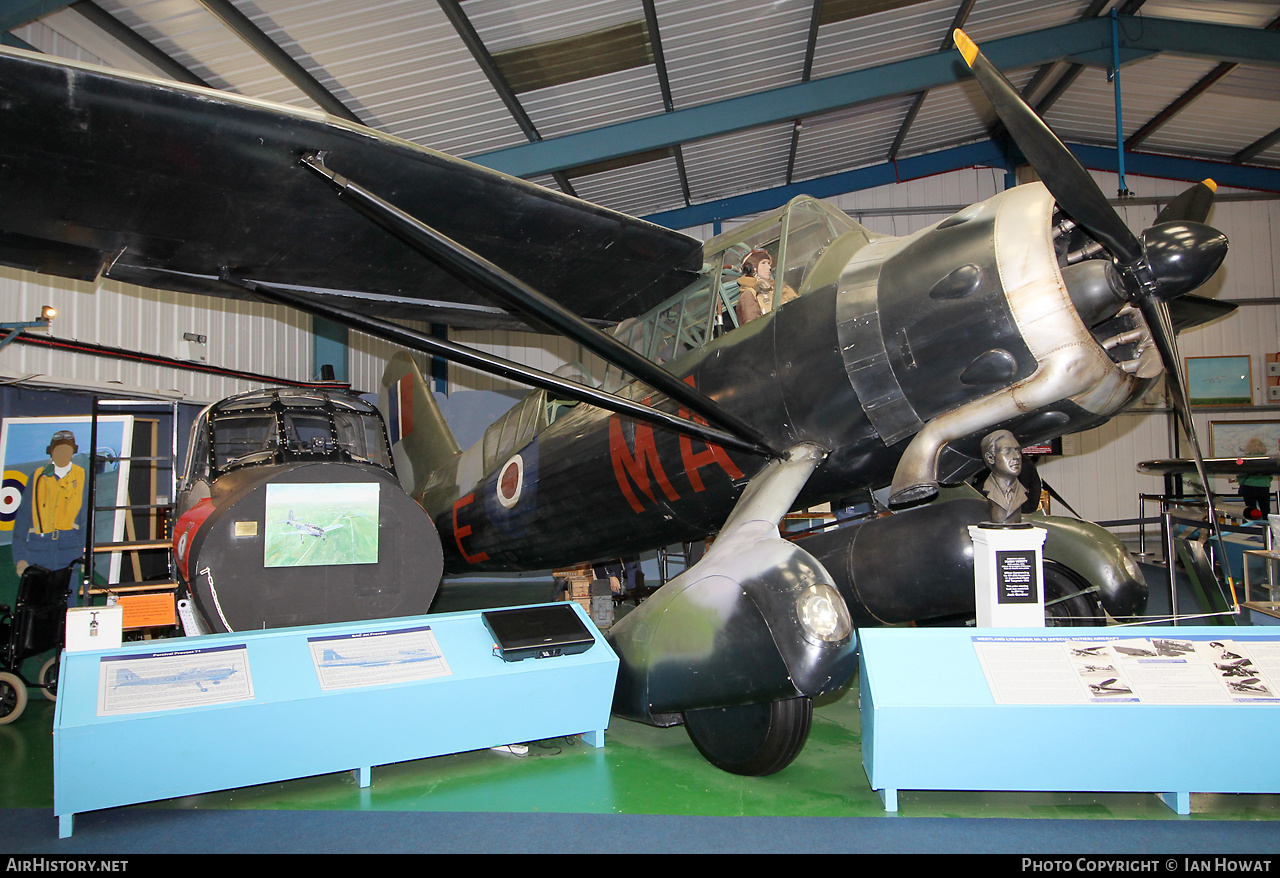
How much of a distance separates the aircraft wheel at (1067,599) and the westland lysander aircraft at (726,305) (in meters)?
0.02

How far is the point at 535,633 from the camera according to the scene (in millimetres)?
3773

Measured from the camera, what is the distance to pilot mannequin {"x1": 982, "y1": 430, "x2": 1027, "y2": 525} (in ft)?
10.4

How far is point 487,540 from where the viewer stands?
584 centimetres

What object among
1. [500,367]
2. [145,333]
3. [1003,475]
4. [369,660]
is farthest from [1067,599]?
[145,333]

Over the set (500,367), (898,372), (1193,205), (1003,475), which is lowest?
(1003,475)

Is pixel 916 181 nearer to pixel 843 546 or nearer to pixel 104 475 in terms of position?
pixel 843 546

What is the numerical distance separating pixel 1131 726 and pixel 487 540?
13.8 ft

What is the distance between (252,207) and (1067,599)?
460cm

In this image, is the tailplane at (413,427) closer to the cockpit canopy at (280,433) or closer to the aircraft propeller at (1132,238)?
the cockpit canopy at (280,433)

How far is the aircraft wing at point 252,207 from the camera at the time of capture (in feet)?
9.14

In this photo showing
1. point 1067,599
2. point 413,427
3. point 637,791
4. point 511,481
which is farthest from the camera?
point 413,427

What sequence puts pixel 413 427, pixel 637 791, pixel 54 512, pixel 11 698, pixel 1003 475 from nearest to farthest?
1. pixel 1003 475
2. pixel 637 791
3. pixel 11 698
4. pixel 54 512
5. pixel 413 427

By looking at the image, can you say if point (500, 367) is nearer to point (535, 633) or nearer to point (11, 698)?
point (535, 633)

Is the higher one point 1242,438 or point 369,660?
point 1242,438
